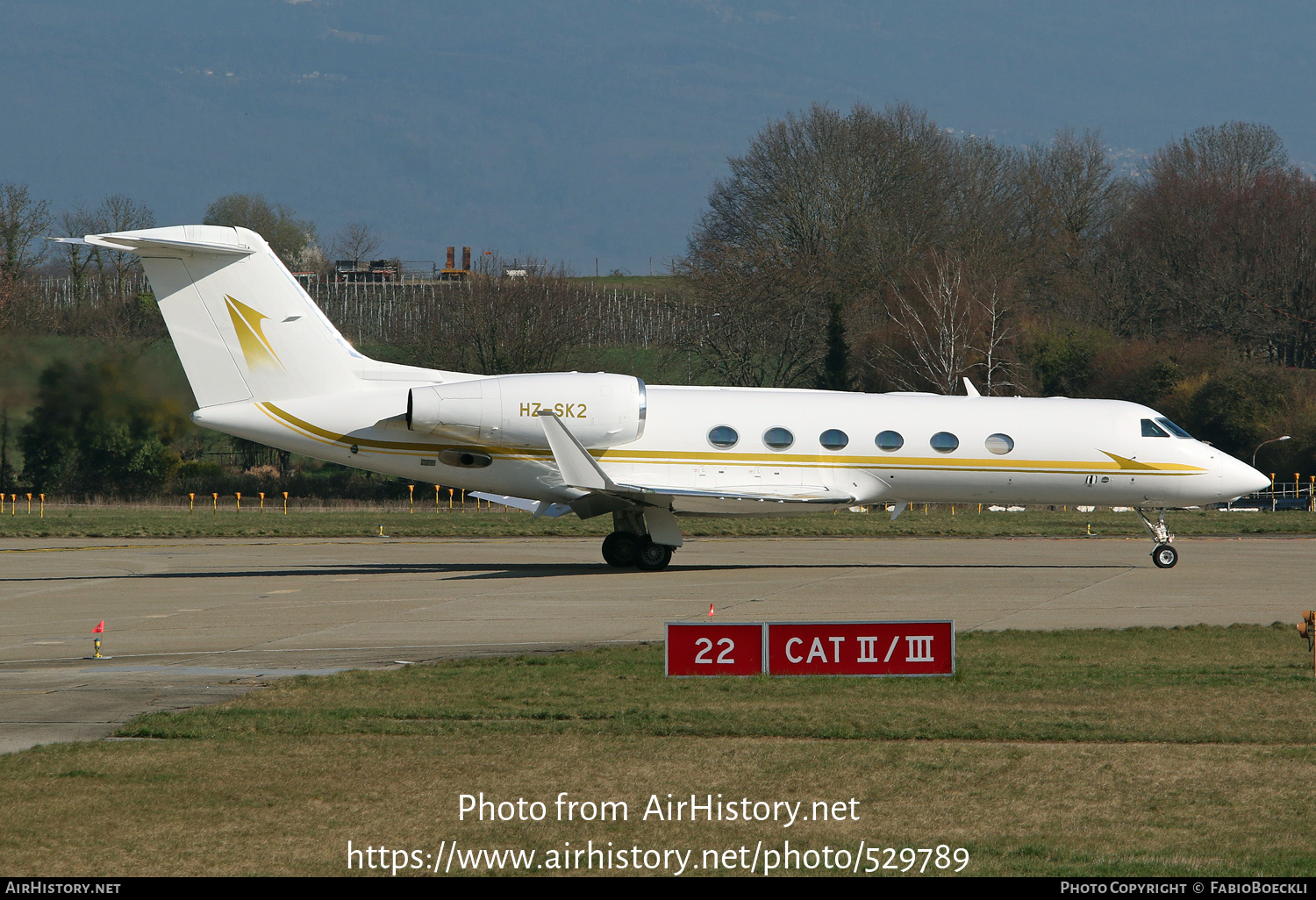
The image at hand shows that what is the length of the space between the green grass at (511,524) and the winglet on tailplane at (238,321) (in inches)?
403

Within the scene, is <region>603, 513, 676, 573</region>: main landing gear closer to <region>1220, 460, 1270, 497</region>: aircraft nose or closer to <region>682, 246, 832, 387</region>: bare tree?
<region>1220, 460, 1270, 497</region>: aircraft nose

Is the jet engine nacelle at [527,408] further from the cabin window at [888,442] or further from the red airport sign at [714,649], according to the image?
the red airport sign at [714,649]

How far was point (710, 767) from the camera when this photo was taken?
28.0ft

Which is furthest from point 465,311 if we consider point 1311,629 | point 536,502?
point 1311,629

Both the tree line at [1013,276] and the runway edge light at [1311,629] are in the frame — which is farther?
the tree line at [1013,276]

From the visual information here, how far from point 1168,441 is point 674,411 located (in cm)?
957

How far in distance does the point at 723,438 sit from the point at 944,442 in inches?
162

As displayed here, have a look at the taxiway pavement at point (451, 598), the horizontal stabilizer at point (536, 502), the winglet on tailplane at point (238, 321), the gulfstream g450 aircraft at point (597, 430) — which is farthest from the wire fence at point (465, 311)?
the gulfstream g450 aircraft at point (597, 430)

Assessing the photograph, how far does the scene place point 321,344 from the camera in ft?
71.7

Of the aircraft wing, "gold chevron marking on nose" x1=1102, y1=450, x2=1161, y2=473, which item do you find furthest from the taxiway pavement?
"gold chevron marking on nose" x1=1102, y1=450, x2=1161, y2=473

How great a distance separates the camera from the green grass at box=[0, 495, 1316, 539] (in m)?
32.1

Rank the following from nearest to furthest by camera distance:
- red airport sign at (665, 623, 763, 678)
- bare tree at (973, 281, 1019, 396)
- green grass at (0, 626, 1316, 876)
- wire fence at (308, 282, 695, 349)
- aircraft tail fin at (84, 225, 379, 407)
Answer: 1. green grass at (0, 626, 1316, 876)
2. red airport sign at (665, 623, 763, 678)
3. aircraft tail fin at (84, 225, 379, 407)
4. bare tree at (973, 281, 1019, 396)
5. wire fence at (308, 282, 695, 349)

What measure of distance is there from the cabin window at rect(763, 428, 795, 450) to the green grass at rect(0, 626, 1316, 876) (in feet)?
33.2

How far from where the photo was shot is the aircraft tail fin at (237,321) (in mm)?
21141
